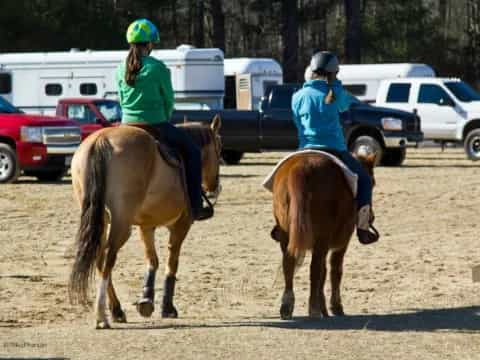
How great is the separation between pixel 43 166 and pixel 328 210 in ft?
49.8

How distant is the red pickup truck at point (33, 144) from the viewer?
24.8 metres

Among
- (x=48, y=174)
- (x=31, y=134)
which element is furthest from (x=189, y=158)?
(x=48, y=174)

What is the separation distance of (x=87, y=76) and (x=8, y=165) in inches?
468

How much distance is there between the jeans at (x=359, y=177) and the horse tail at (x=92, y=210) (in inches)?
70.2

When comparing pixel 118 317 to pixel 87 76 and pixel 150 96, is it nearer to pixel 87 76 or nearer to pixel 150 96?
pixel 150 96

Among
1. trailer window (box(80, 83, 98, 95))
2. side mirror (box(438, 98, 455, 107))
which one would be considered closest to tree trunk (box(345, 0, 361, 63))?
trailer window (box(80, 83, 98, 95))

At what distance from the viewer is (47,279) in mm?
13258

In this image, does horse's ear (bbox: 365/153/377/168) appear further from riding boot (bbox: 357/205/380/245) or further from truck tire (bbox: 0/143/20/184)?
truck tire (bbox: 0/143/20/184)

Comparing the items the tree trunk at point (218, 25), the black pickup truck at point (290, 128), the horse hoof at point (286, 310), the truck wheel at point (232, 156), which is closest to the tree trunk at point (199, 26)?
the tree trunk at point (218, 25)

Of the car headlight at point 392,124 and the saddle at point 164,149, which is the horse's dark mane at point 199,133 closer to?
the saddle at point 164,149

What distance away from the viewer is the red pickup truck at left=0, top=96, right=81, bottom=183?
81.5ft

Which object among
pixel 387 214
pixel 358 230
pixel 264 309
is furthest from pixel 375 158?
pixel 387 214

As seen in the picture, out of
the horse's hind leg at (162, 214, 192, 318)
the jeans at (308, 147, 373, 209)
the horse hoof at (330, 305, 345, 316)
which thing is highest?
the jeans at (308, 147, 373, 209)

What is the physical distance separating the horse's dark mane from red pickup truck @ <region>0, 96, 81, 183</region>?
1319cm
